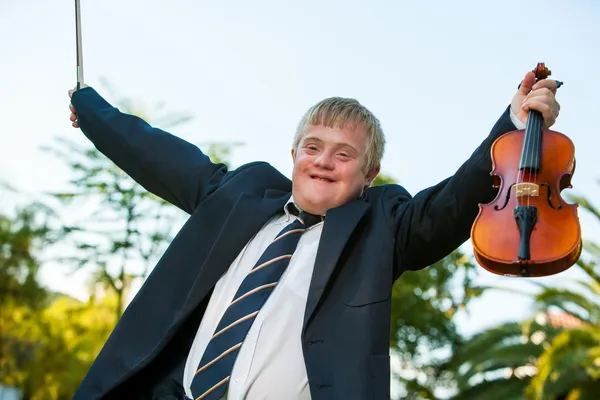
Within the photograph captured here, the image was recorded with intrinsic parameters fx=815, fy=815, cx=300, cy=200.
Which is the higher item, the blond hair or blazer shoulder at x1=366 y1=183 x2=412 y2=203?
the blond hair

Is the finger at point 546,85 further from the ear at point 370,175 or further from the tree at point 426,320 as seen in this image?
the tree at point 426,320

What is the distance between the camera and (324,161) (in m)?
3.53

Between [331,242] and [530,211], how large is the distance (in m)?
0.84

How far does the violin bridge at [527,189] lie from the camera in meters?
2.89

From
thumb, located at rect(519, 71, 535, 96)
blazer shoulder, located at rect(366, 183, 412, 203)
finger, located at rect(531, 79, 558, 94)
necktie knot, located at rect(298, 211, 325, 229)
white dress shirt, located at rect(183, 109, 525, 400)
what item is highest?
thumb, located at rect(519, 71, 535, 96)

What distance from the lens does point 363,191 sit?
370 centimetres

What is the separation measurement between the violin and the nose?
744mm

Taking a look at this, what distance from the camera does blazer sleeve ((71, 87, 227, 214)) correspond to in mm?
3842

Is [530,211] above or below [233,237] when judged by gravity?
below

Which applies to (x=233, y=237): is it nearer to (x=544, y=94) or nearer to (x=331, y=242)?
(x=331, y=242)

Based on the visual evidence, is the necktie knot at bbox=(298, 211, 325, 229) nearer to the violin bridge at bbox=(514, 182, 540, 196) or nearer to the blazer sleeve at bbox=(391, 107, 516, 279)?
the blazer sleeve at bbox=(391, 107, 516, 279)

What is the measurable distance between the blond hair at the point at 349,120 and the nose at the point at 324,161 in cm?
15

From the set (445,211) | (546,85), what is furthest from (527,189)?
(546,85)

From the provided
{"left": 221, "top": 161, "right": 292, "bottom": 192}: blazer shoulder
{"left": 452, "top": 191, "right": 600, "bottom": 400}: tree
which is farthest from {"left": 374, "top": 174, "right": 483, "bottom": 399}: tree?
{"left": 221, "top": 161, "right": 292, "bottom": 192}: blazer shoulder
